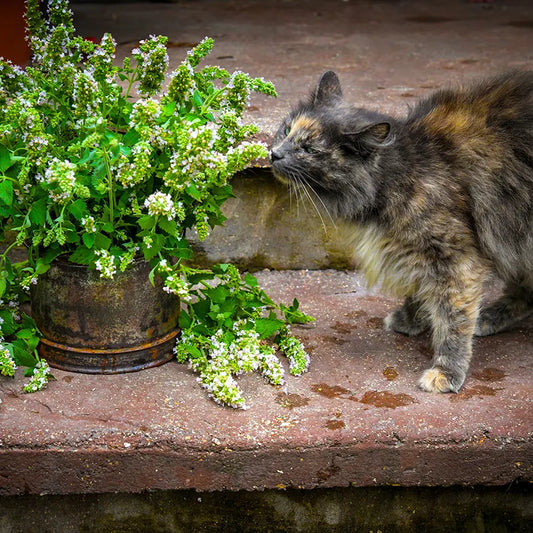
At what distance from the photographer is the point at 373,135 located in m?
2.66

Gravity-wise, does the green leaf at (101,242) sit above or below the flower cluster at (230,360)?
above

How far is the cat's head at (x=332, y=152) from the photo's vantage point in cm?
268

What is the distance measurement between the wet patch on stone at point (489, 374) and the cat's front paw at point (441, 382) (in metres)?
0.11

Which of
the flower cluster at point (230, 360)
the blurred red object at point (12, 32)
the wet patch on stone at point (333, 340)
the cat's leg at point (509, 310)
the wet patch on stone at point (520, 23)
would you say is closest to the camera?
the flower cluster at point (230, 360)

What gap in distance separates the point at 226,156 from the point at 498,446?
1.18 metres

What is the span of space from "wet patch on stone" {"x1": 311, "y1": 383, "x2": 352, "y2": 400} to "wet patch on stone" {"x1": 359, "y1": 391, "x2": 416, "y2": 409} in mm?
59

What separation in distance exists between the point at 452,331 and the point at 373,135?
0.70 meters

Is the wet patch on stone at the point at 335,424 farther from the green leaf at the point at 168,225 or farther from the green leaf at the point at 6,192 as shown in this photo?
the green leaf at the point at 6,192

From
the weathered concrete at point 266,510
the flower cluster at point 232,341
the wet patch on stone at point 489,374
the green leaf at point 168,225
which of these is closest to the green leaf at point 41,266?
the green leaf at point 168,225

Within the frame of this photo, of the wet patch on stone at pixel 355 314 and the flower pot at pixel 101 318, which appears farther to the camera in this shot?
the wet patch on stone at pixel 355 314

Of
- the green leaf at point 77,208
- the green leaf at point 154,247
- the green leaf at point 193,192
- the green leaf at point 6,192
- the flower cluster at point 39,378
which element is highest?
the green leaf at point 193,192

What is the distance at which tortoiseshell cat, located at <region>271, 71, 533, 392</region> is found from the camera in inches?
107

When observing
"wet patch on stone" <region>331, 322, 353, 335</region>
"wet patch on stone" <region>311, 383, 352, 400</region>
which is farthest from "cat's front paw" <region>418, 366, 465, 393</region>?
"wet patch on stone" <region>331, 322, 353, 335</region>

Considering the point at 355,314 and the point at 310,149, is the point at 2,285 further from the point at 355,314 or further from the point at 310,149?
the point at 355,314
